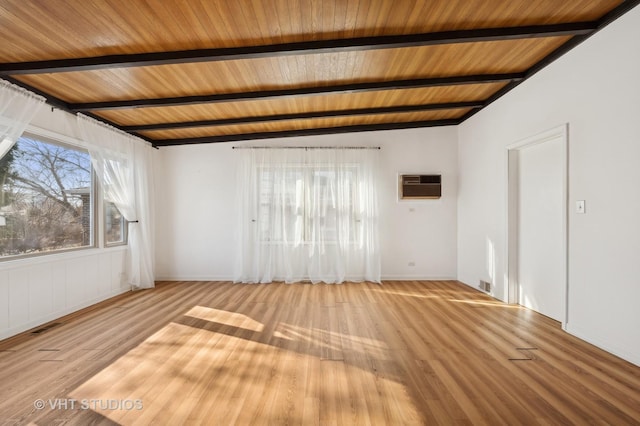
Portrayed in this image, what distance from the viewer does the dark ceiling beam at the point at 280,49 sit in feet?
9.38

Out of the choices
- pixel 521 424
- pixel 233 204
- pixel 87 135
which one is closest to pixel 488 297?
pixel 521 424

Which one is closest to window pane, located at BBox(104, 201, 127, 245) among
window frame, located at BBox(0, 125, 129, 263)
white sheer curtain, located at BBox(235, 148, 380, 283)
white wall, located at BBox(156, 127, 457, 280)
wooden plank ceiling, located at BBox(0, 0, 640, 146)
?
window frame, located at BBox(0, 125, 129, 263)

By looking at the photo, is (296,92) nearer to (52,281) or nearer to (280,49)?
(280,49)

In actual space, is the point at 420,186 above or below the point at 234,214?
above

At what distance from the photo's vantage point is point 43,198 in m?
3.69

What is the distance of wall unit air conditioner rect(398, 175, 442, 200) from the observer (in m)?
5.66

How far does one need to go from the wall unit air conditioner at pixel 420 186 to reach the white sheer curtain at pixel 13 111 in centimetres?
522

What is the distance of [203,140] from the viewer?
5.80 m

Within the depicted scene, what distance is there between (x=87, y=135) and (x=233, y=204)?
243 cm

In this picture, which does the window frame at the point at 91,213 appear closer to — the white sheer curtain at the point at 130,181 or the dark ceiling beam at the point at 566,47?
the white sheer curtain at the point at 130,181

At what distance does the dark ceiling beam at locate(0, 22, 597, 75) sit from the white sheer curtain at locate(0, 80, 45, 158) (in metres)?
0.21
